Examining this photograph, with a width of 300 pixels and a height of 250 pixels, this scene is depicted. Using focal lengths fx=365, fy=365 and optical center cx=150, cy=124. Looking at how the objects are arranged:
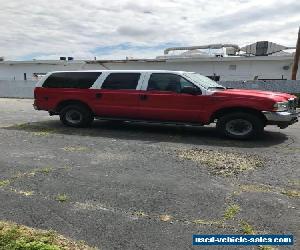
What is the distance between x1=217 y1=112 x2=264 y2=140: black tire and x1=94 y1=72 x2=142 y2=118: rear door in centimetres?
232

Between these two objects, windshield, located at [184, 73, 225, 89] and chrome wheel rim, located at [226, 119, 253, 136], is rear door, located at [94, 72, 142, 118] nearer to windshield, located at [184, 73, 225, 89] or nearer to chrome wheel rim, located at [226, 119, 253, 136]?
windshield, located at [184, 73, 225, 89]

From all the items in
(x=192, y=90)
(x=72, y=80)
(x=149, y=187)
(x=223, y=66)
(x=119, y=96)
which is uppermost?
(x=223, y=66)

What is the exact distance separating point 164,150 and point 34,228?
4.08m

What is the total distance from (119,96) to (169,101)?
4.72 feet

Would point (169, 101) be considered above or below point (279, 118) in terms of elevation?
above

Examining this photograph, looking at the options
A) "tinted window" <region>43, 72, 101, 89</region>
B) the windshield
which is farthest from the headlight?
"tinted window" <region>43, 72, 101, 89</region>

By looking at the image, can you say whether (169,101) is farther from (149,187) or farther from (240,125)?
(149,187)

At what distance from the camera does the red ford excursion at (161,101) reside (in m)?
8.55

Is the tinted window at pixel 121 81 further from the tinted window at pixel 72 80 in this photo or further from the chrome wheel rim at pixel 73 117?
the chrome wheel rim at pixel 73 117

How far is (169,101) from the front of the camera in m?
9.22

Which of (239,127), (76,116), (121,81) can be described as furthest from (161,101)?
(76,116)

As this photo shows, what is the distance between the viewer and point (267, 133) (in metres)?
9.75

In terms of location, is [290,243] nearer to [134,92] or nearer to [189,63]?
[134,92]

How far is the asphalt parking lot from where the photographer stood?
3.87 metres
